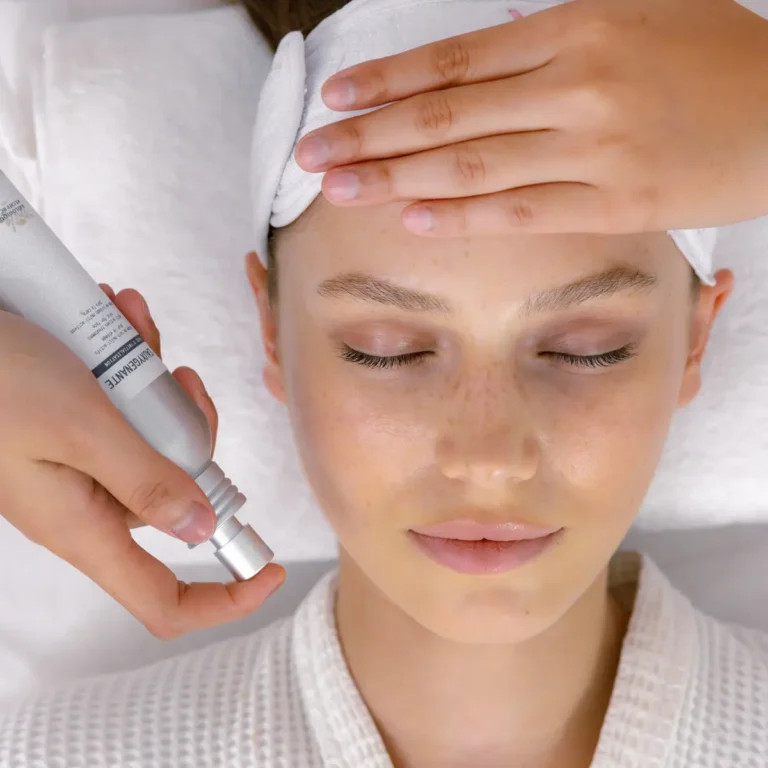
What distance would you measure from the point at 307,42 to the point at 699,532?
913 mm

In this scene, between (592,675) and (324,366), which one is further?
(592,675)

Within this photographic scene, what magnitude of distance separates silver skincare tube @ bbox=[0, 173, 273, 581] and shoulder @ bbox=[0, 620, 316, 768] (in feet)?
1.20

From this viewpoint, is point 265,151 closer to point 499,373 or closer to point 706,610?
point 499,373

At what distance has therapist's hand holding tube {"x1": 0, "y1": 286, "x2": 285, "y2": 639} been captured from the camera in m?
0.61

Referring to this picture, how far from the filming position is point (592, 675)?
97 centimetres

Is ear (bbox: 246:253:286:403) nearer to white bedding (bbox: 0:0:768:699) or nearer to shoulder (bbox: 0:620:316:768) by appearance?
white bedding (bbox: 0:0:768:699)

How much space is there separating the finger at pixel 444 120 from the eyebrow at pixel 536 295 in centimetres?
12

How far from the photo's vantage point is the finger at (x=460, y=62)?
62 cm

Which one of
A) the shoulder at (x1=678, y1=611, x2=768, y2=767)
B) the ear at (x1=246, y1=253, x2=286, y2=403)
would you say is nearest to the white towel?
the ear at (x1=246, y1=253, x2=286, y2=403)

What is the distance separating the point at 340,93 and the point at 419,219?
12 centimetres

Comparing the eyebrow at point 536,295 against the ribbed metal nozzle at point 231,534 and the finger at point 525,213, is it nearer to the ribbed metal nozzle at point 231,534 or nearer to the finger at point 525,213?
the finger at point 525,213

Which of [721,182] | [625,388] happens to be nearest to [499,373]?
[625,388]

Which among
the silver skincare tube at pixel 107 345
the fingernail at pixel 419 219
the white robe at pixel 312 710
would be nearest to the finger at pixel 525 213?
the fingernail at pixel 419 219

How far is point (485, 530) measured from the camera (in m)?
0.73
